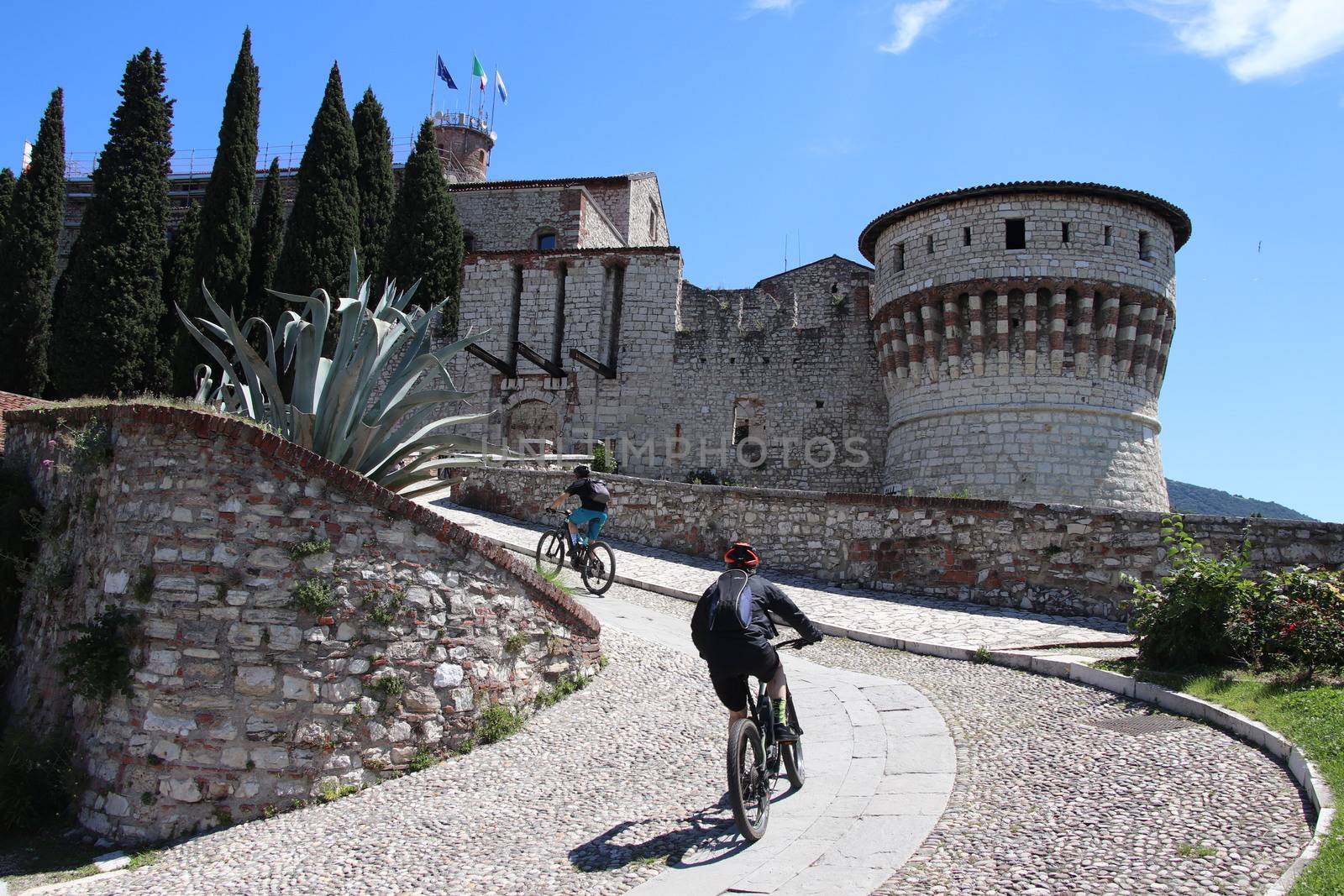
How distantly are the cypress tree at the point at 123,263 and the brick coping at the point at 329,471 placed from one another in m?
19.9

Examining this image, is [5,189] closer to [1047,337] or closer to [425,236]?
[425,236]

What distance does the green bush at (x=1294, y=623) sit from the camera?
7.73 metres

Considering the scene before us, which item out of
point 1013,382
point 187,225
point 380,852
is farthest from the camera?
point 187,225

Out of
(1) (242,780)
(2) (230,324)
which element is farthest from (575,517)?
(1) (242,780)

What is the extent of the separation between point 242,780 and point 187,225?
26.0 metres

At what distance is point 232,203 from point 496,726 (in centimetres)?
2395

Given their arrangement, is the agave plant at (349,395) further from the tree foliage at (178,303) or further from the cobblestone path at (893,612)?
the tree foliage at (178,303)

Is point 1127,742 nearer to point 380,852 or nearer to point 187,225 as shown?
point 380,852

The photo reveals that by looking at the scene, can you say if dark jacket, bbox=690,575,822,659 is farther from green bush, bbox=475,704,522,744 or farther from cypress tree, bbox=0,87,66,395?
cypress tree, bbox=0,87,66,395

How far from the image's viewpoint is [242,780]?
732cm

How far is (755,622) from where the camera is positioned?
232 inches

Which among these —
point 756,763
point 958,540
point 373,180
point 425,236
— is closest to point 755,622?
point 756,763

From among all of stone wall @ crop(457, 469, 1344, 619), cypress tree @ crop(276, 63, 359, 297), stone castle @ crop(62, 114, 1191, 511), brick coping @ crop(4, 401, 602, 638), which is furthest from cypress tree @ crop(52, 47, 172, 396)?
brick coping @ crop(4, 401, 602, 638)

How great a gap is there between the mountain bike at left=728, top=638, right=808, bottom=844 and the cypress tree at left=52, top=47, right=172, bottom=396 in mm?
24990
